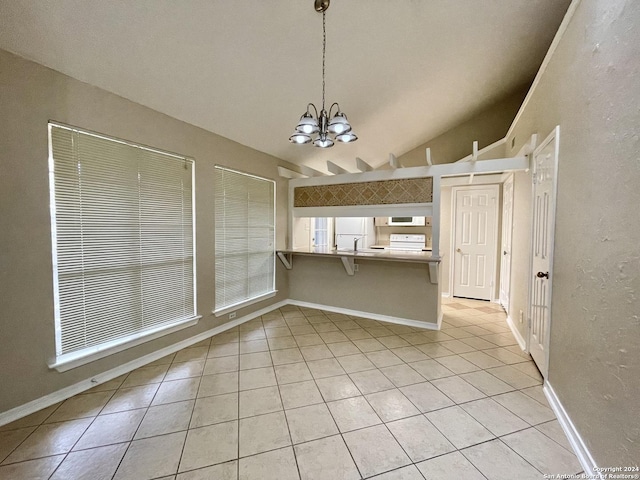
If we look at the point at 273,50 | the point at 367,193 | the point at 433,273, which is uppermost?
Result: the point at 273,50

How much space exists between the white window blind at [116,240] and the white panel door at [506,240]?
444 centimetres

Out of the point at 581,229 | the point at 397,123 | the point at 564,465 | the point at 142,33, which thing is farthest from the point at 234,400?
the point at 397,123

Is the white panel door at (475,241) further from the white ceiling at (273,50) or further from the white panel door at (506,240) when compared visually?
the white ceiling at (273,50)

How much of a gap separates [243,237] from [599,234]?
11.2 feet

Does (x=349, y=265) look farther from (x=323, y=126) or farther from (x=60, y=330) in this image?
(x=60, y=330)

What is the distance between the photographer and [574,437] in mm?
1570

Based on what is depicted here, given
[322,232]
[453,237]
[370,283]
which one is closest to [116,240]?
[370,283]

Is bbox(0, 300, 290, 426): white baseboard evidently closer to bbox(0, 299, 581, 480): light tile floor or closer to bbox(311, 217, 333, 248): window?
bbox(0, 299, 581, 480): light tile floor

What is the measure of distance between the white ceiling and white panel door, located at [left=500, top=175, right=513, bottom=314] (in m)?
1.72

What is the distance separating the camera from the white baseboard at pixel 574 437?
1.38m

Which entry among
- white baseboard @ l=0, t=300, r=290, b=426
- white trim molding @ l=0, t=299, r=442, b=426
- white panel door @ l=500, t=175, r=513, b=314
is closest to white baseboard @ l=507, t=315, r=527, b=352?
white panel door @ l=500, t=175, r=513, b=314

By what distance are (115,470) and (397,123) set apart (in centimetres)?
488

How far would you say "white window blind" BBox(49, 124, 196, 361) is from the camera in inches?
79.2

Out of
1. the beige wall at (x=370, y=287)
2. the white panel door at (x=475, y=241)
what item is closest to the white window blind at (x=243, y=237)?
the beige wall at (x=370, y=287)
